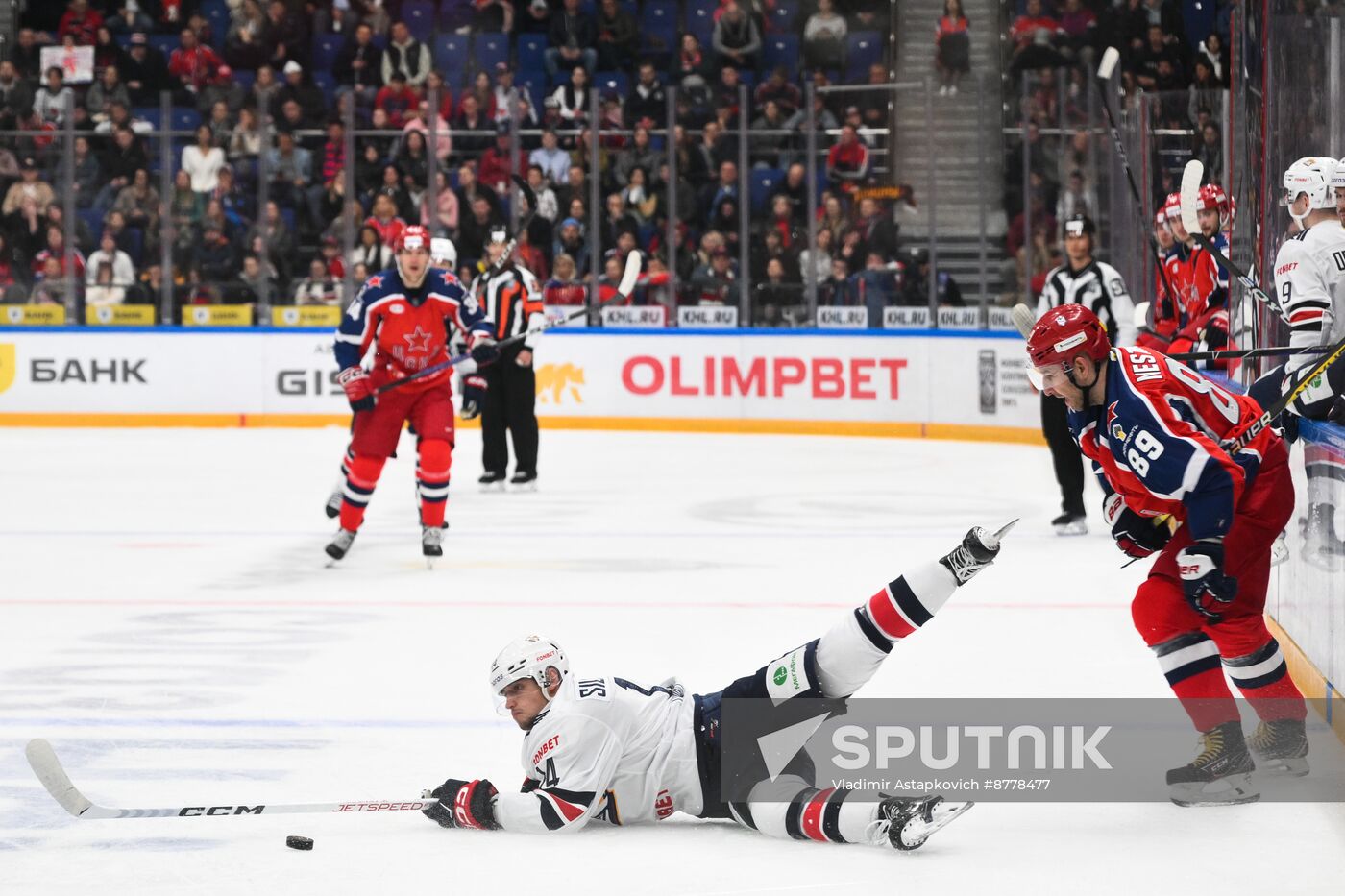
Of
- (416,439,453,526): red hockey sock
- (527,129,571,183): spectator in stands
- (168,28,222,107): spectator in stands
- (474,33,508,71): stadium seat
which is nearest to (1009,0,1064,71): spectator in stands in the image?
(527,129,571,183): spectator in stands

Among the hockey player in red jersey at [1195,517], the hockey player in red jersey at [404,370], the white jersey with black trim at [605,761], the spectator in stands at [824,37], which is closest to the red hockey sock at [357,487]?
the hockey player in red jersey at [404,370]

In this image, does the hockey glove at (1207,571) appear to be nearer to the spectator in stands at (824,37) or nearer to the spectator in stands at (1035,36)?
the spectator in stands at (1035,36)

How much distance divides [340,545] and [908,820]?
4.27 metres

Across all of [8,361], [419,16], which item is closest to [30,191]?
[8,361]

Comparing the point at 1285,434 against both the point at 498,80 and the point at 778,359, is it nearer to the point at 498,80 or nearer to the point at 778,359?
the point at 778,359

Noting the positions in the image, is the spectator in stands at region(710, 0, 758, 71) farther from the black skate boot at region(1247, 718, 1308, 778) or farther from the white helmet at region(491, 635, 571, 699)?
the white helmet at region(491, 635, 571, 699)

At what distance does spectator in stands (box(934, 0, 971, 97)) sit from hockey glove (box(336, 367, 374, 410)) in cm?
680

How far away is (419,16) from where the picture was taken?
16.5m

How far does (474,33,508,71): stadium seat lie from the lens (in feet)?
50.4

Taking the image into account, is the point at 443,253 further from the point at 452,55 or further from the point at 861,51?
the point at 452,55

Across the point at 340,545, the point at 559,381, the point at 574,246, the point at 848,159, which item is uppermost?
the point at 848,159

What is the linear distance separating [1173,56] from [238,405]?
23.7ft

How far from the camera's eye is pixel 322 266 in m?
13.7

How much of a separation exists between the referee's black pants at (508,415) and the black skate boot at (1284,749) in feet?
21.4
